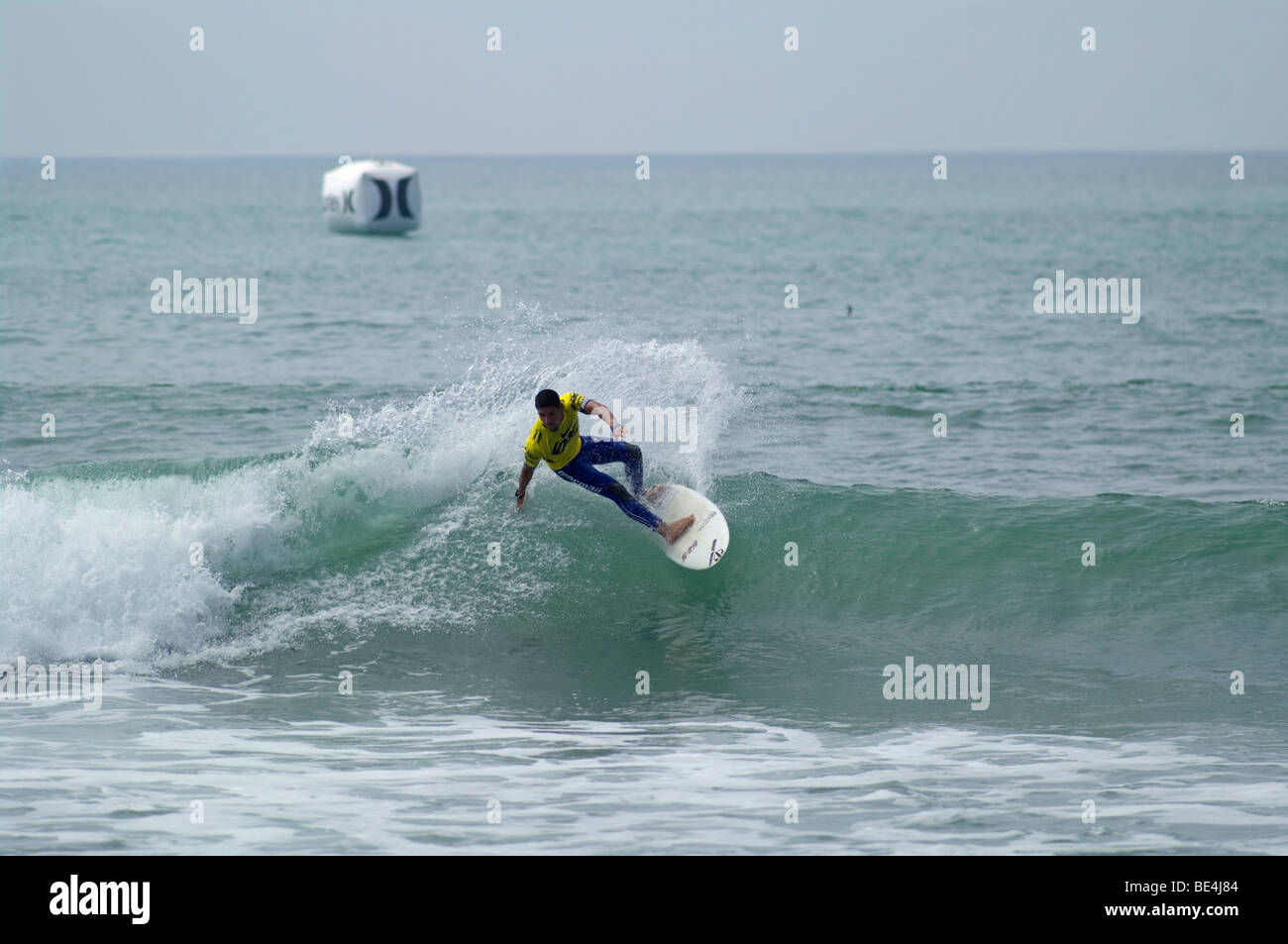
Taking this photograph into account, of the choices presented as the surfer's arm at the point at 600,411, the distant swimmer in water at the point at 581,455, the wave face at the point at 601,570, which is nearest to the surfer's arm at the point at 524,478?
the distant swimmer in water at the point at 581,455

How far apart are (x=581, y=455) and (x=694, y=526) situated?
1456 millimetres

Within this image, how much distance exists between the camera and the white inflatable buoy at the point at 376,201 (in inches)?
2633

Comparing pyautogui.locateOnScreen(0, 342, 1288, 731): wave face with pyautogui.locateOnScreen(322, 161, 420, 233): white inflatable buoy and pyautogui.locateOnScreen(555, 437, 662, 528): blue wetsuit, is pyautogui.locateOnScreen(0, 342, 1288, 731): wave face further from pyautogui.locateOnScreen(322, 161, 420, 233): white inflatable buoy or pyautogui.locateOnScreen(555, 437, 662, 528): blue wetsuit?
pyautogui.locateOnScreen(322, 161, 420, 233): white inflatable buoy

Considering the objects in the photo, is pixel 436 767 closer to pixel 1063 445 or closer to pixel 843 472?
pixel 843 472

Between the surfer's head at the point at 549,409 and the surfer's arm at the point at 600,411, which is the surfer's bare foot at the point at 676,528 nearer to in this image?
the surfer's head at the point at 549,409

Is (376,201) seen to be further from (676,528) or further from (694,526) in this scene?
(694,526)

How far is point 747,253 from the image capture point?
57594mm

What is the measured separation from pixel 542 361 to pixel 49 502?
553 cm

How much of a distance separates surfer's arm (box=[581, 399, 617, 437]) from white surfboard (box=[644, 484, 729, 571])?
6.29 feet

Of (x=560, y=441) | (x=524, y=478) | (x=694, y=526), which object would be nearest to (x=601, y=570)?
(x=694, y=526)

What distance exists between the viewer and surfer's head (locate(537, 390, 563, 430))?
10781 millimetres

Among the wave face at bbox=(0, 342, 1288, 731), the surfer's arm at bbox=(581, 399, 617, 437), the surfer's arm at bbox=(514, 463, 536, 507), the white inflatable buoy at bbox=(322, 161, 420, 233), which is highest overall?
the white inflatable buoy at bbox=(322, 161, 420, 233)

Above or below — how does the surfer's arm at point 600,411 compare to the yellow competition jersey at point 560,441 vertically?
above

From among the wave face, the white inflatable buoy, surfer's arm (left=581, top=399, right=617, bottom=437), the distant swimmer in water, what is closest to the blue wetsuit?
the distant swimmer in water
